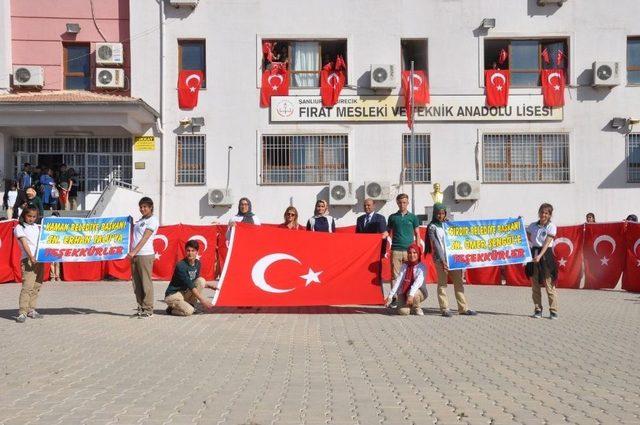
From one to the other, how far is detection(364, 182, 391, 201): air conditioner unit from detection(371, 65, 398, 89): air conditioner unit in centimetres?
308

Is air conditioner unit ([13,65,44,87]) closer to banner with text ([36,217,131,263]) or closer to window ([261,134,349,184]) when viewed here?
window ([261,134,349,184])

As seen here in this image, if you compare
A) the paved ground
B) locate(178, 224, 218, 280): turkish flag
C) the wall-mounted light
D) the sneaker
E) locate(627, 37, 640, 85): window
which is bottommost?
the paved ground

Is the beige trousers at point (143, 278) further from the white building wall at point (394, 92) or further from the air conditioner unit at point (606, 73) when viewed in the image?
the air conditioner unit at point (606, 73)

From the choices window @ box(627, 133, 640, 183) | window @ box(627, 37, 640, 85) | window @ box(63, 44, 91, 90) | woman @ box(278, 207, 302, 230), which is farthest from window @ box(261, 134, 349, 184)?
woman @ box(278, 207, 302, 230)

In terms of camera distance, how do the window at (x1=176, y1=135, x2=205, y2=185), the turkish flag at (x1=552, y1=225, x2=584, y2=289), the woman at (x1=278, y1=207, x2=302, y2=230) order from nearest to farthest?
1. the woman at (x1=278, y1=207, x2=302, y2=230)
2. the turkish flag at (x1=552, y1=225, x2=584, y2=289)
3. the window at (x1=176, y1=135, x2=205, y2=185)

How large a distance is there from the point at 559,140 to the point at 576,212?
241 centimetres

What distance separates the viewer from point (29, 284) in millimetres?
11844

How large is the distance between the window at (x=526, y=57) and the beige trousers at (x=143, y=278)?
55.7 feet

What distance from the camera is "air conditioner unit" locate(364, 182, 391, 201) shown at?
81.5ft

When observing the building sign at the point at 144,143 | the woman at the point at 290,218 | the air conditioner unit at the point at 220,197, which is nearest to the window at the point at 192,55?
the building sign at the point at 144,143

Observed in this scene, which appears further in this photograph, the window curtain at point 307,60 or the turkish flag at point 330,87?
the window curtain at point 307,60

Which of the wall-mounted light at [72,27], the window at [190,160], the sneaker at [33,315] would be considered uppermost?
the wall-mounted light at [72,27]

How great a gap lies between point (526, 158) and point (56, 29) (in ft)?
52.3

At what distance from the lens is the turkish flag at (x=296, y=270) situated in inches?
492
